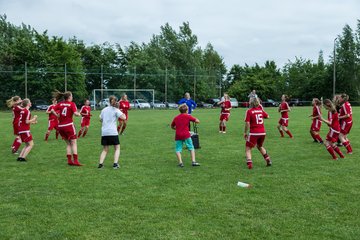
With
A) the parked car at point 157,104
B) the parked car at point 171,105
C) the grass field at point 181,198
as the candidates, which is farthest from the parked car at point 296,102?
the grass field at point 181,198

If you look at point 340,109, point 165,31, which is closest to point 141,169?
point 340,109

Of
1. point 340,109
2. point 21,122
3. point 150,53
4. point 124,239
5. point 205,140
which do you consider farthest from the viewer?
point 150,53

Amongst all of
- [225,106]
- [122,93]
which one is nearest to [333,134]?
[225,106]

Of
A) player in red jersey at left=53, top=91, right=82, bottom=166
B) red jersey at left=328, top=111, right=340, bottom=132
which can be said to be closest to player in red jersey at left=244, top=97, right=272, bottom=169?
red jersey at left=328, top=111, right=340, bottom=132

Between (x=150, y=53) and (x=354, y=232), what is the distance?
194 feet

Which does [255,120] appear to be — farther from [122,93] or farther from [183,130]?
[122,93]

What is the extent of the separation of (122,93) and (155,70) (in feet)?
20.6

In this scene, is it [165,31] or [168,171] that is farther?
[165,31]

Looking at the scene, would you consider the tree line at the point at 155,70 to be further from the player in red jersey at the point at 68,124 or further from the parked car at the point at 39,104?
the player in red jersey at the point at 68,124

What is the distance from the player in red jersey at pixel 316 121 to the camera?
1285 cm

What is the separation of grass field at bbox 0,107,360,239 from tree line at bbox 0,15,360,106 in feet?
117

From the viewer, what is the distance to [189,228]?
5.36m

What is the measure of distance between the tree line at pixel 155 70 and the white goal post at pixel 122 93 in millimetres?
880

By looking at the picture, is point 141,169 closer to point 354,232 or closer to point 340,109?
point 354,232
